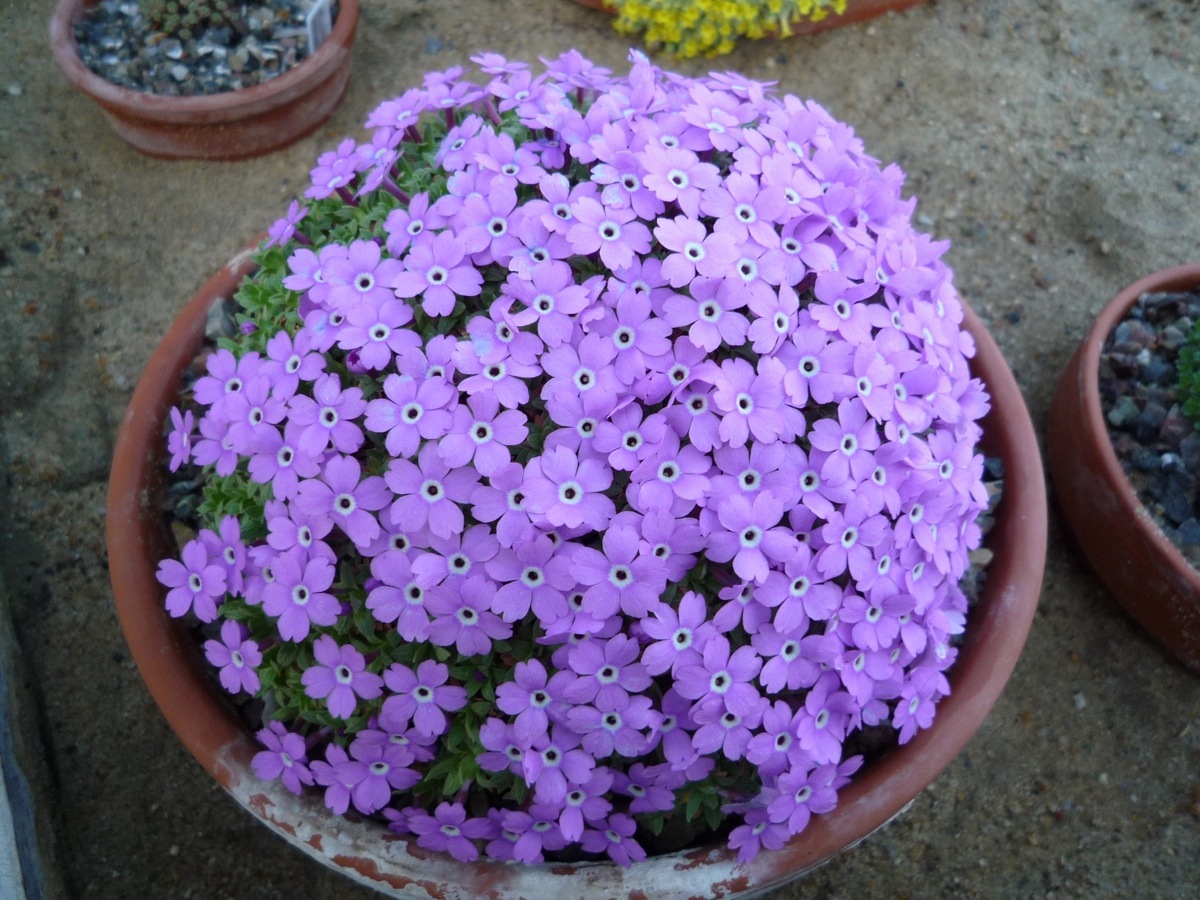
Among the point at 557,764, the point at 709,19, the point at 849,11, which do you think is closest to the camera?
the point at 557,764

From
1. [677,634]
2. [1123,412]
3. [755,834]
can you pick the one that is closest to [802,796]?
[755,834]

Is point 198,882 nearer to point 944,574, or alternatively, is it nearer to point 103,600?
point 103,600

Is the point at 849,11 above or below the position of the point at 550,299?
below

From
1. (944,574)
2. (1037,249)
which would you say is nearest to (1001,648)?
(944,574)

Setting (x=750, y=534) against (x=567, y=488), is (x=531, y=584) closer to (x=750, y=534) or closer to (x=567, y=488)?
(x=567, y=488)

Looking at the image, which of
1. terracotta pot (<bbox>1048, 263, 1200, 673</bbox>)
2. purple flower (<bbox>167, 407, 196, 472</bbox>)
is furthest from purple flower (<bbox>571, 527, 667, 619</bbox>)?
terracotta pot (<bbox>1048, 263, 1200, 673</bbox>)

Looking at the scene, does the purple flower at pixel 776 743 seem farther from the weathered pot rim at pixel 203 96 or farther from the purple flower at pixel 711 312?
the weathered pot rim at pixel 203 96
